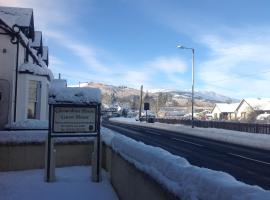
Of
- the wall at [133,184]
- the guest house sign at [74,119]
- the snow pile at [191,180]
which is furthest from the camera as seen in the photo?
the guest house sign at [74,119]

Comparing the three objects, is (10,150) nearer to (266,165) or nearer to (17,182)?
(17,182)

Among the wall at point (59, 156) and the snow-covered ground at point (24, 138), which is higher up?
the snow-covered ground at point (24, 138)

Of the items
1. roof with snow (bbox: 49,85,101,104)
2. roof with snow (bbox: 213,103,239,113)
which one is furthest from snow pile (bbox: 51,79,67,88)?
roof with snow (bbox: 213,103,239,113)

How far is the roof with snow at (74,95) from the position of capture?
507 inches

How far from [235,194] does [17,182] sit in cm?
932

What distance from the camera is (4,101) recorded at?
78.1 ft

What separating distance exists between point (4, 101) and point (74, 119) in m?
11.7

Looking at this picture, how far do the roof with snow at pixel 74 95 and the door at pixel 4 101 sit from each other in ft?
35.6

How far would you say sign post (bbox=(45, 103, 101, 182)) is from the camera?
12.9m

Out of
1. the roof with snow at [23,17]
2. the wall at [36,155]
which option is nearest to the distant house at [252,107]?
the roof with snow at [23,17]

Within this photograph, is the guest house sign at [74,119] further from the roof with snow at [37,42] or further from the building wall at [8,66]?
the roof with snow at [37,42]

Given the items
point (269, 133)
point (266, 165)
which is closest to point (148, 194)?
point (266, 165)

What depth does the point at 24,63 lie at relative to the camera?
26.5 m

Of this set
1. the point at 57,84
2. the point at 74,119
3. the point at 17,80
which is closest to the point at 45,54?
the point at 17,80
